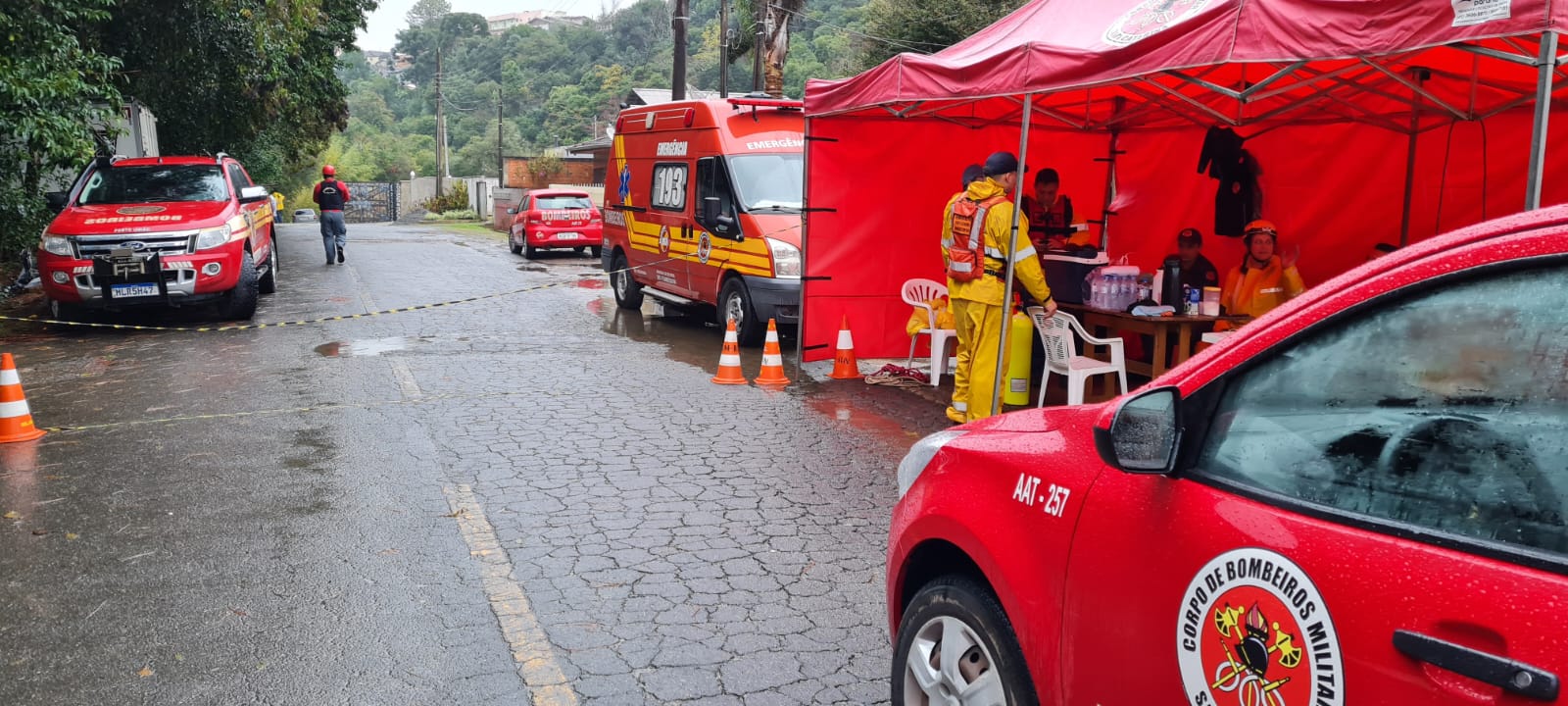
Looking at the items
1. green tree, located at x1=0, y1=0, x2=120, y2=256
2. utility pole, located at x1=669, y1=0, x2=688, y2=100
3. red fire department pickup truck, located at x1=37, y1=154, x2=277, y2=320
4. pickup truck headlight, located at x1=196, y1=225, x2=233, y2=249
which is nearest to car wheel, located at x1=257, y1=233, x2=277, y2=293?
red fire department pickup truck, located at x1=37, y1=154, x2=277, y2=320

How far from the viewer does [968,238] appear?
7633 millimetres

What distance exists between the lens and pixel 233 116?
67.4 feet

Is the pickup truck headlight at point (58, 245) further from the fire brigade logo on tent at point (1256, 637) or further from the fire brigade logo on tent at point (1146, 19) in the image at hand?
the fire brigade logo on tent at point (1256, 637)

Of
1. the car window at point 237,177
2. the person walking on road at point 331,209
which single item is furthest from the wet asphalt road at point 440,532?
the person walking on road at point 331,209

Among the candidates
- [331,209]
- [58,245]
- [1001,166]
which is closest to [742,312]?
[1001,166]

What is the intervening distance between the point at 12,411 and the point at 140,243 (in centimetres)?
487

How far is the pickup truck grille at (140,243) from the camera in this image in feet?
37.7

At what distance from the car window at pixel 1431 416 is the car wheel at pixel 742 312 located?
9.02 meters

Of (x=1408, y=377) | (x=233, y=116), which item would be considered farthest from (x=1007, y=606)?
(x=233, y=116)

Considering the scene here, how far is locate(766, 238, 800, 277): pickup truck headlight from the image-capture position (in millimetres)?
10766

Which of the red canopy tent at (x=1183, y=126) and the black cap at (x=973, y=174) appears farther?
the black cap at (x=973, y=174)

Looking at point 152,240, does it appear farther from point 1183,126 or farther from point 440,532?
point 1183,126

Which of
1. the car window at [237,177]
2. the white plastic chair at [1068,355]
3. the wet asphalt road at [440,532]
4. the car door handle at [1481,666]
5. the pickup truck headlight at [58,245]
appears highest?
the car window at [237,177]

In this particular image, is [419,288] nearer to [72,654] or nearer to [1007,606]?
[72,654]
